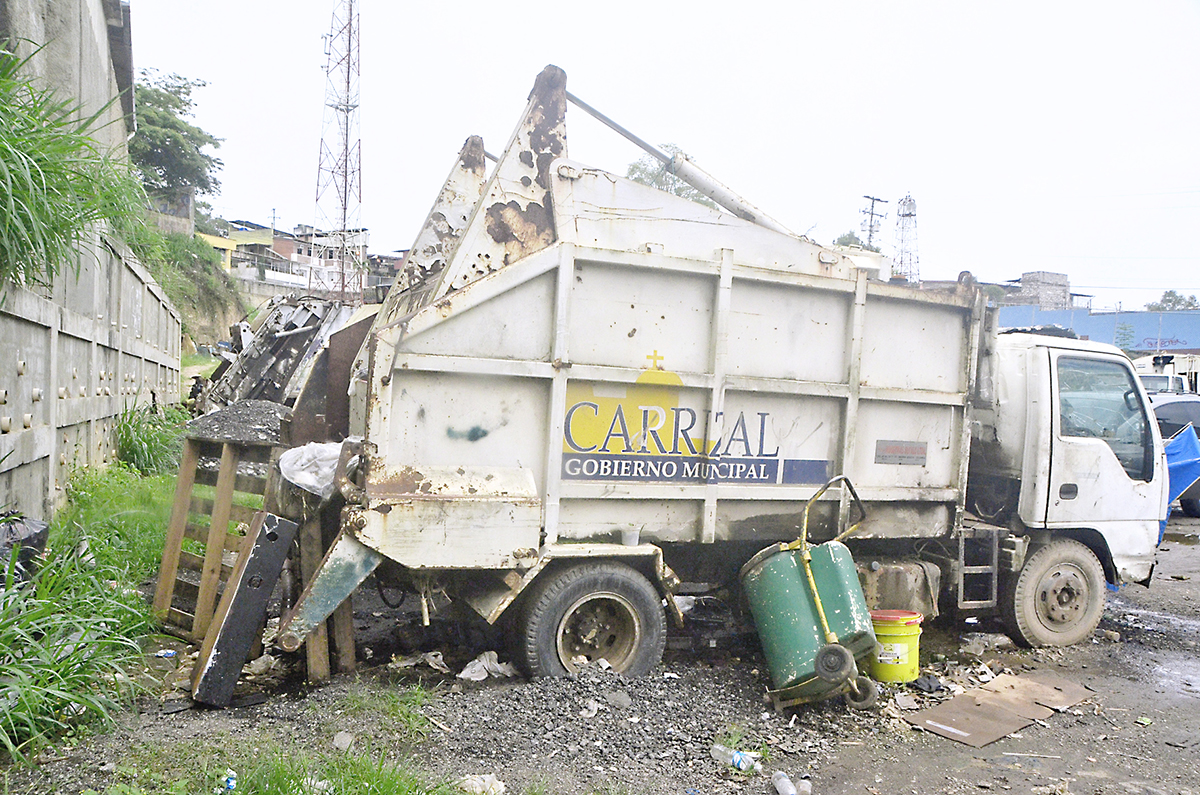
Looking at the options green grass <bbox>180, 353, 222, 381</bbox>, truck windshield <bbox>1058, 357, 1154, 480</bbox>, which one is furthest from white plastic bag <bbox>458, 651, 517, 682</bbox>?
green grass <bbox>180, 353, 222, 381</bbox>

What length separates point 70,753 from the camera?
106 inches

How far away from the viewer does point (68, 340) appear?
541 centimetres

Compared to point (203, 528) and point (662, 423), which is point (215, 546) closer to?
point (203, 528)

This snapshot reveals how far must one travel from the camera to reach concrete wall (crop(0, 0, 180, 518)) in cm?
416

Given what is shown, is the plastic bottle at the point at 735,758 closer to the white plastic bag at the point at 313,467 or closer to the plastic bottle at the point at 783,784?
the plastic bottle at the point at 783,784

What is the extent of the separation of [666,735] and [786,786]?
543mm

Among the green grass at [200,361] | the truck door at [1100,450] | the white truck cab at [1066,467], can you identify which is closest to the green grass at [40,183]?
the white truck cab at [1066,467]

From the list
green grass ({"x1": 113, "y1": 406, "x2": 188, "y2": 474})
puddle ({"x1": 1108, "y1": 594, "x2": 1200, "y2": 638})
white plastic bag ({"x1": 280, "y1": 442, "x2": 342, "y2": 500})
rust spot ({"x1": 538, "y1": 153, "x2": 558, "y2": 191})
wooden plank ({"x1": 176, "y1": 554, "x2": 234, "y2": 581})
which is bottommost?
puddle ({"x1": 1108, "y1": 594, "x2": 1200, "y2": 638})

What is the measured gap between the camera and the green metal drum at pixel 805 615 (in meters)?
3.73

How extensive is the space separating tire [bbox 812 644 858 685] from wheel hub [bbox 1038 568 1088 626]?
213cm

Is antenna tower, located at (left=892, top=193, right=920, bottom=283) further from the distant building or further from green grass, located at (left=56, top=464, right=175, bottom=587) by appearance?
green grass, located at (left=56, top=464, right=175, bottom=587)

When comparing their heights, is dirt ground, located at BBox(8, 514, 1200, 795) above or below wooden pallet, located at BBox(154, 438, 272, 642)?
below

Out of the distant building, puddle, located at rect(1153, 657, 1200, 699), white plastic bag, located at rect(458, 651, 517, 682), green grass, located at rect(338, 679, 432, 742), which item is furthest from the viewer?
the distant building

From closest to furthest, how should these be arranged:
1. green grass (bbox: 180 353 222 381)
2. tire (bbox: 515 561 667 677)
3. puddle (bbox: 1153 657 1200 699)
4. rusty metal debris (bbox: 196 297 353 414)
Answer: tire (bbox: 515 561 667 677)
puddle (bbox: 1153 657 1200 699)
rusty metal debris (bbox: 196 297 353 414)
green grass (bbox: 180 353 222 381)
